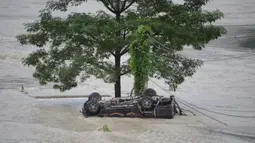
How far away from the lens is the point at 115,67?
25.5 metres

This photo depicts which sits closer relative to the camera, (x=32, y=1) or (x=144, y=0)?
(x=144, y=0)

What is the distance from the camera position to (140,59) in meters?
23.3

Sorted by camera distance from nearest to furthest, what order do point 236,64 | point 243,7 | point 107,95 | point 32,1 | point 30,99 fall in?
point 30,99 < point 107,95 < point 236,64 < point 243,7 < point 32,1

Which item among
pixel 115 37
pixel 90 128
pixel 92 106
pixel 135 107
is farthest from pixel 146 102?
pixel 115 37

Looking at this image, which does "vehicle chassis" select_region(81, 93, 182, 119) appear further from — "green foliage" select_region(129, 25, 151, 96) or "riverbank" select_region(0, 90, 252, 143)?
"green foliage" select_region(129, 25, 151, 96)

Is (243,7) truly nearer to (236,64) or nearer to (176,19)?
(236,64)

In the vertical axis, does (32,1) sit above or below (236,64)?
above

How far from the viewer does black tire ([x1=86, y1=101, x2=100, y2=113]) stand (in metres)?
22.7

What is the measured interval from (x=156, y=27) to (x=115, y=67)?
3318 mm

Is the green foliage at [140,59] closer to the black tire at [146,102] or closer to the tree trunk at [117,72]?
the tree trunk at [117,72]

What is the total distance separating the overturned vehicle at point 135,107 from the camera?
2229cm

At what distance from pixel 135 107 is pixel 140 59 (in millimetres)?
2354

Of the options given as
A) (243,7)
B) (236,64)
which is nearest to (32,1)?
(243,7)

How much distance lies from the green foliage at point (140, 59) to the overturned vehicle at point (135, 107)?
1.01 meters
